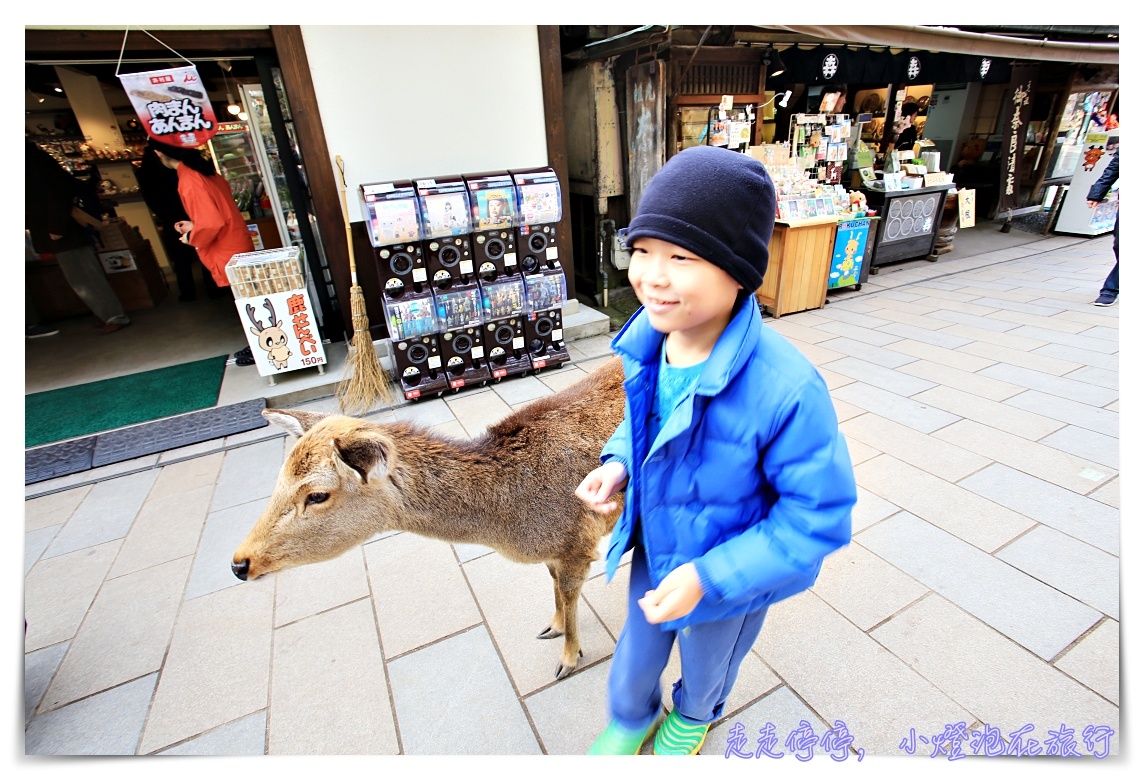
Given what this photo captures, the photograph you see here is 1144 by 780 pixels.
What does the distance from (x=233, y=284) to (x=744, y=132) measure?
6.84 m

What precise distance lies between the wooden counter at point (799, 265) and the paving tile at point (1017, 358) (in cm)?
197

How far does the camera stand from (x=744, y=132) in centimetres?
725

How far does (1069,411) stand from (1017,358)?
4.13 ft

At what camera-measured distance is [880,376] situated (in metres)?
5.19

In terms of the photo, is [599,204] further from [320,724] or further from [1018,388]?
[320,724]

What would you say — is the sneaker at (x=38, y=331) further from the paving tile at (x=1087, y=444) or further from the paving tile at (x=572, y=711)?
the paving tile at (x=1087, y=444)

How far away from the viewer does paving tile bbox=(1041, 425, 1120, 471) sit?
370cm

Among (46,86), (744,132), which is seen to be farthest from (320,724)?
(46,86)

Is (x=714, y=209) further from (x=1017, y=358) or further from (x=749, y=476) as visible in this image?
(x=1017, y=358)

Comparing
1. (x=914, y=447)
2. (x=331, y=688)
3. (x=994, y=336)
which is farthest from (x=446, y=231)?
(x=994, y=336)

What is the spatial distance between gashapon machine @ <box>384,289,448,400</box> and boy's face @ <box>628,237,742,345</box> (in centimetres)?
399

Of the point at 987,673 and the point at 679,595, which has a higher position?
the point at 679,595

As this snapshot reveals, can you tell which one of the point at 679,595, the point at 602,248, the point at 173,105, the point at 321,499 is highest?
the point at 173,105

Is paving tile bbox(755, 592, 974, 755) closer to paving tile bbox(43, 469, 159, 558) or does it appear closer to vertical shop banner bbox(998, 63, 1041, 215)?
paving tile bbox(43, 469, 159, 558)
